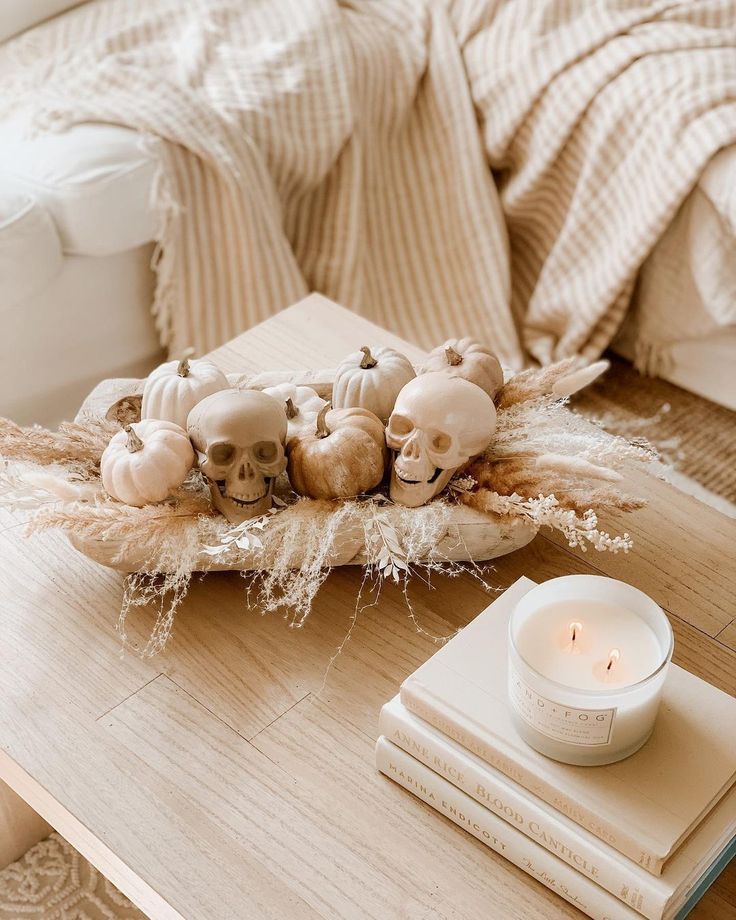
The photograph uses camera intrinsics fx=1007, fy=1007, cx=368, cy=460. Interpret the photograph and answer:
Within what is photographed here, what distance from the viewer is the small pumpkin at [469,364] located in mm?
815

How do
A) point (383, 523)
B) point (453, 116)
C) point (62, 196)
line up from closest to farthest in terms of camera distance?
point (383, 523) → point (62, 196) → point (453, 116)

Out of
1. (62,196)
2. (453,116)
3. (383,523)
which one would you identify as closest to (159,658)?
(383,523)

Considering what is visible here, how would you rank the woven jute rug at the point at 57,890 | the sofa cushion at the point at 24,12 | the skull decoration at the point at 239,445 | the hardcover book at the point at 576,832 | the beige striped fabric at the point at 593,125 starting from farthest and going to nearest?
1. the sofa cushion at the point at 24,12
2. the beige striped fabric at the point at 593,125
3. the woven jute rug at the point at 57,890
4. the skull decoration at the point at 239,445
5. the hardcover book at the point at 576,832

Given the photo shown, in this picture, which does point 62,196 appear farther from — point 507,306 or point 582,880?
point 582,880

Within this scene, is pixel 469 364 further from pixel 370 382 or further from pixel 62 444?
pixel 62 444

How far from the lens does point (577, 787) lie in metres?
0.61

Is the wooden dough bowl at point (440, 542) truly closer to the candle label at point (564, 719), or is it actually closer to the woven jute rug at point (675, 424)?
the candle label at point (564, 719)

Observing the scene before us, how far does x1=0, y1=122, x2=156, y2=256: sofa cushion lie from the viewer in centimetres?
139

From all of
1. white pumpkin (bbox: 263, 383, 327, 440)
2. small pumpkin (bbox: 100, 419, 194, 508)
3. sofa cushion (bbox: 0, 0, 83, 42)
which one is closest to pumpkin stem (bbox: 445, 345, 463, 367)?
white pumpkin (bbox: 263, 383, 327, 440)

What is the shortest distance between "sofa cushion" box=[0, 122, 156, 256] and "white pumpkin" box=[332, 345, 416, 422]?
2.38 ft

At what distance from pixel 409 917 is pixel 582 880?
11 cm

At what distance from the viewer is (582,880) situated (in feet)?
1.97

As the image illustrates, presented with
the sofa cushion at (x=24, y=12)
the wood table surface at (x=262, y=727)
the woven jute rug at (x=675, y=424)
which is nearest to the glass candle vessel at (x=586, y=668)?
the wood table surface at (x=262, y=727)

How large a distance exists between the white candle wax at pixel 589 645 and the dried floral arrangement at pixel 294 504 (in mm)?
91
